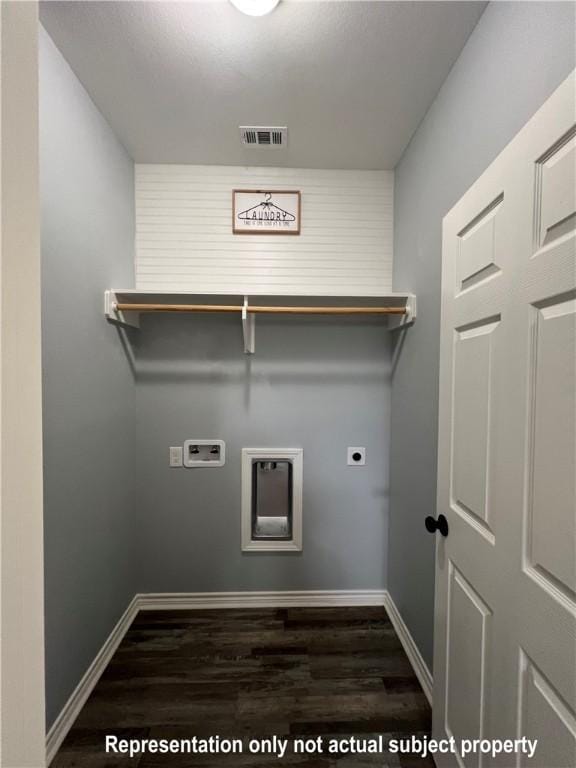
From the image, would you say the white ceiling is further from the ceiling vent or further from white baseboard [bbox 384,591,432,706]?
white baseboard [bbox 384,591,432,706]

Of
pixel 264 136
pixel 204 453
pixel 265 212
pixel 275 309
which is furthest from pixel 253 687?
pixel 264 136

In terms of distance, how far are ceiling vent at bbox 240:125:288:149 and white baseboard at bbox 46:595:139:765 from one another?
107 inches

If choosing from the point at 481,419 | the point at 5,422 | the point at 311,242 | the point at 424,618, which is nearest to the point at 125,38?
the point at 311,242

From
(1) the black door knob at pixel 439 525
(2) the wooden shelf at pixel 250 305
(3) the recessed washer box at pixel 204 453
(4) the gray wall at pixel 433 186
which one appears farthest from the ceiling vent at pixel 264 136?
(1) the black door knob at pixel 439 525

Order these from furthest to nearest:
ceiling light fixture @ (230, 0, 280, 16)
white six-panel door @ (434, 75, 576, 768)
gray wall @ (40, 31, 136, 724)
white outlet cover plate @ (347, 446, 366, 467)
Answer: white outlet cover plate @ (347, 446, 366, 467)
gray wall @ (40, 31, 136, 724)
ceiling light fixture @ (230, 0, 280, 16)
white six-panel door @ (434, 75, 576, 768)

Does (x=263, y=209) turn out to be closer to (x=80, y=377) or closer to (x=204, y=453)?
(x=80, y=377)

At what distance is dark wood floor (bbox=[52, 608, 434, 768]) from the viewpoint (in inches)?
55.4

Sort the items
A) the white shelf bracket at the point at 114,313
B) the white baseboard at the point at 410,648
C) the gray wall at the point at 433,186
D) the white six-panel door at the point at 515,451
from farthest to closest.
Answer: the white shelf bracket at the point at 114,313, the white baseboard at the point at 410,648, the gray wall at the point at 433,186, the white six-panel door at the point at 515,451

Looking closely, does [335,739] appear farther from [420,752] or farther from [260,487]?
[260,487]

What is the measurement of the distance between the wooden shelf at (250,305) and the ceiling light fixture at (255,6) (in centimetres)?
104

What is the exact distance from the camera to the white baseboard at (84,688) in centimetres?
137

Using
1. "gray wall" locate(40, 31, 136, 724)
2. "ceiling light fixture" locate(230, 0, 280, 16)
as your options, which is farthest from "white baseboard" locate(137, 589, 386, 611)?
"ceiling light fixture" locate(230, 0, 280, 16)

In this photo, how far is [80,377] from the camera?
1.56 m

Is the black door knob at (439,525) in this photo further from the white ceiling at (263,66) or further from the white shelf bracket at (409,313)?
the white ceiling at (263,66)
